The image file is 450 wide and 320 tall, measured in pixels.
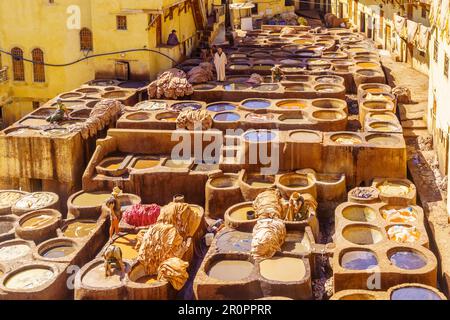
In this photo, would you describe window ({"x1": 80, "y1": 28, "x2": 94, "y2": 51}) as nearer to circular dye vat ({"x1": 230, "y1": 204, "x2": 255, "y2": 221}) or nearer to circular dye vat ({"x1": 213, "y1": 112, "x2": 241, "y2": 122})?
circular dye vat ({"x1": 213, "y1": 112, "x2": 241, "y2": 122})

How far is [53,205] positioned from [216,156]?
6.57 meters

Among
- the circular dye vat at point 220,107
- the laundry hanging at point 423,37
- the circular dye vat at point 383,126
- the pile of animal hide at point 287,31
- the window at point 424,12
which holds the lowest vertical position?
the circular dye vat at point 383,126

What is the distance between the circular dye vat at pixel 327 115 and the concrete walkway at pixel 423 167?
323 cm

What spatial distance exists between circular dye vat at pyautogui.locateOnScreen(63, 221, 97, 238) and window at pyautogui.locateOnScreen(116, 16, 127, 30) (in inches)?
533

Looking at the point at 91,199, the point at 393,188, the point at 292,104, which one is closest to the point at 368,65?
the point at 292,104

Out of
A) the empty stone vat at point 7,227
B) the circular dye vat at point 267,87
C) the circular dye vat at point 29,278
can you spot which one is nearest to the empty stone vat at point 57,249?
the circular dye vat at point 29,278

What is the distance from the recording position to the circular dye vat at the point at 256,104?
29303 millimetres

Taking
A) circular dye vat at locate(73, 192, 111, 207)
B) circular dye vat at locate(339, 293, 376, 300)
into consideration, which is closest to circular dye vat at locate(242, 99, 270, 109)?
circular dye vat at locate(73, 192, 111, 207)

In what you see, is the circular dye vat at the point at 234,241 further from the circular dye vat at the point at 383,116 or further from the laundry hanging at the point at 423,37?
the laundry hanging at the point at 423,37

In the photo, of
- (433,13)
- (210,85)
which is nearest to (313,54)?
(210,85)

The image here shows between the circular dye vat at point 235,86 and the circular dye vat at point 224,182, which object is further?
the circular dye vat at point 235,86

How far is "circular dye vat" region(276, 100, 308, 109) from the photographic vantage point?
29408 mm

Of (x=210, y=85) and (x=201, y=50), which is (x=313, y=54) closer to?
(x=201, y=50)

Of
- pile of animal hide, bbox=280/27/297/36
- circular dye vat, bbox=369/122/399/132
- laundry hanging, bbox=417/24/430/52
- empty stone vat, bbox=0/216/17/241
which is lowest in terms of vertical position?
empty stone vat, bbox=0/216/17/241
